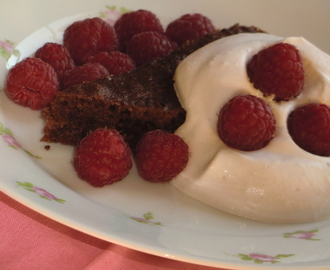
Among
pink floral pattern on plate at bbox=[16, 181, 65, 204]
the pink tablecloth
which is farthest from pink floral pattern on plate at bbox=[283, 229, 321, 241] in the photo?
pink floral pattern on plate at bbox=[16, 181, 65, 204]

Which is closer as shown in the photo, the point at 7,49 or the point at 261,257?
the point at 261,257

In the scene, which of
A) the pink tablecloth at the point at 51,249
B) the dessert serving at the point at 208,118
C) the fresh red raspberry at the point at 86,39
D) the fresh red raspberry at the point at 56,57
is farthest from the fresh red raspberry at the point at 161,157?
the fresh red raspberry at the point at 86,39

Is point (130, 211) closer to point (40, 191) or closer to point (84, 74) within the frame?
point (40, 191)

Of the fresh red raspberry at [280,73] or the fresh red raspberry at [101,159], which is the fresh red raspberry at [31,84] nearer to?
the fresh red raspberry at [101,159]

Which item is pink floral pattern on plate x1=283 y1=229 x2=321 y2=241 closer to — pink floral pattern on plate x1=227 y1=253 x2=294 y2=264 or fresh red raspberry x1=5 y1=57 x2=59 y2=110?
pink floral pattern on plate x1=227 y1=253 x2=294 y2=264

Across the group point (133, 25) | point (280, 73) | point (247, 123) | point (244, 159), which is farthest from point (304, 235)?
point (133, 25)

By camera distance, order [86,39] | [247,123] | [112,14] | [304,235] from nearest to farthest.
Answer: [304,235] < [247,123] < [86,39] < [112,14]

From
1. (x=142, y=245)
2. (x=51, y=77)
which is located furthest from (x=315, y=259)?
(x=51, y=77)
